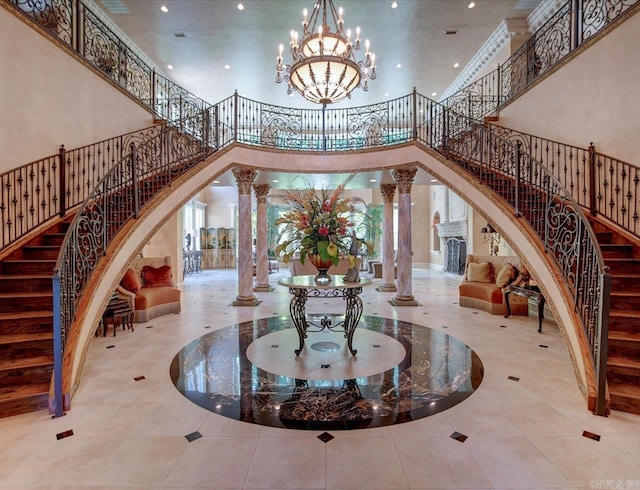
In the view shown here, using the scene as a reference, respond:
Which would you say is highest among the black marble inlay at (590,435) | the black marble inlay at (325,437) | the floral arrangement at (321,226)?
the floral arrangement at (321,226)

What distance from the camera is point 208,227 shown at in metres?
18.5

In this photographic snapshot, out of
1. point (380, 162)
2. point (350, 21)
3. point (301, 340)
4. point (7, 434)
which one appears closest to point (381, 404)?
point (301, 340)

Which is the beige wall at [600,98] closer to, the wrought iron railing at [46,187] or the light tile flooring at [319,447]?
the light tile flooring at [319,447]

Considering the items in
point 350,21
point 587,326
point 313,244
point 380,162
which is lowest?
point 587,326

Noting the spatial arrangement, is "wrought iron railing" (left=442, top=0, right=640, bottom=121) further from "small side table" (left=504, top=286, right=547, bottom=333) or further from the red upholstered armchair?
the red upholstered armchair

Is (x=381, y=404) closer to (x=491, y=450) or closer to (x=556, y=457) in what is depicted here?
(x=491, y=450)

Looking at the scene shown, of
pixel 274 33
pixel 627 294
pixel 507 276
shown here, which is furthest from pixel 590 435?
pixel 274 33

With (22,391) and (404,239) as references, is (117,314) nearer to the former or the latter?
(22,391)

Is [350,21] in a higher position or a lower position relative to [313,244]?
higher

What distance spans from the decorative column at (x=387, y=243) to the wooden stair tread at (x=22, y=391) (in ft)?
26.4

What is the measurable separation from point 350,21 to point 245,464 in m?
8.82

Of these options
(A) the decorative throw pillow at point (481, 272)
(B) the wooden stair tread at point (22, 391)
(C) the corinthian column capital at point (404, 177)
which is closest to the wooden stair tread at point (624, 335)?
(A) the decorative throw pillow at point (481, 272)

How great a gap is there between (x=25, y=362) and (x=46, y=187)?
300cm

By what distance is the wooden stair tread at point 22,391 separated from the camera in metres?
2.98
